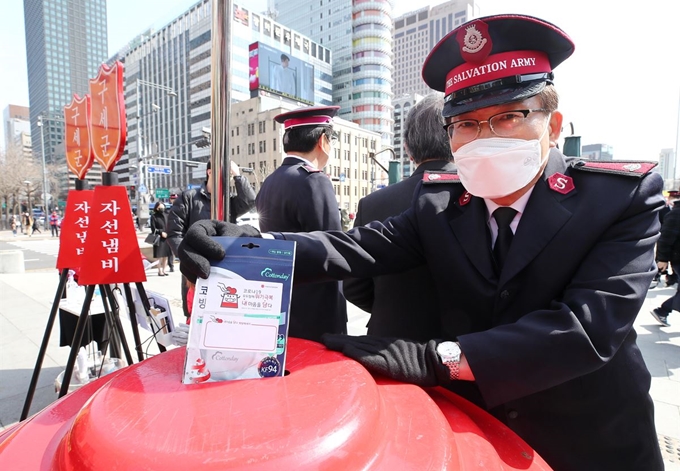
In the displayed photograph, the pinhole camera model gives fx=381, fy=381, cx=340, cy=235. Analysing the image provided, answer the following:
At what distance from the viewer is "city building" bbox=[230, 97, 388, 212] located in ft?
184

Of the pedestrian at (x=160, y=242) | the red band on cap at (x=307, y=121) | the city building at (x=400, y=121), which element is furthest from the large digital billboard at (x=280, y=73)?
the red band on cap at (x=307, y=121)

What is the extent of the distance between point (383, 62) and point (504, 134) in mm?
84381

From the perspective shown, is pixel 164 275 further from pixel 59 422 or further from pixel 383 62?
pixel 383 62

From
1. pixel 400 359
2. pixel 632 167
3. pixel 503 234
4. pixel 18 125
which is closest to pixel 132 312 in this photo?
pixel 400 359

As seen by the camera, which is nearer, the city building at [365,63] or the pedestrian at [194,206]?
the pedestrian at [194,206]

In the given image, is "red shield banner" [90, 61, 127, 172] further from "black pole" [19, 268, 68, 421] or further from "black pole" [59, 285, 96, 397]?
"black pole" [19, 268, 68, 421]

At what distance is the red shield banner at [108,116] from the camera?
219cm

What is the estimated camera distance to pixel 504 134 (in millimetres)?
1197

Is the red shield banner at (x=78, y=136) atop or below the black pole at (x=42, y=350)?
atop

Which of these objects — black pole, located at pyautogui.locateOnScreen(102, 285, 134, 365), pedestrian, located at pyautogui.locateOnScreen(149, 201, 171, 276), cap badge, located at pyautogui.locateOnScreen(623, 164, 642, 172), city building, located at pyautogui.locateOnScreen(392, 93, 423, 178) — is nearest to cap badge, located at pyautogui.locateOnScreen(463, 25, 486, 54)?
cap badge, located at pyautogui.locateOnScreen(623, 164, 642, 172)

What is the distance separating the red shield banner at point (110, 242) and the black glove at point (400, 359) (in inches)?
Result: 71.2

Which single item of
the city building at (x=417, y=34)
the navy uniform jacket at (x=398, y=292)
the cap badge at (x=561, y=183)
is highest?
the city building at (x=417, y=34)

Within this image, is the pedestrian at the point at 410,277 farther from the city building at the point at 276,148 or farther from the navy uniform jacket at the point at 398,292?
the city building at the point at 276,148

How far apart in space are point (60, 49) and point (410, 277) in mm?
70967
